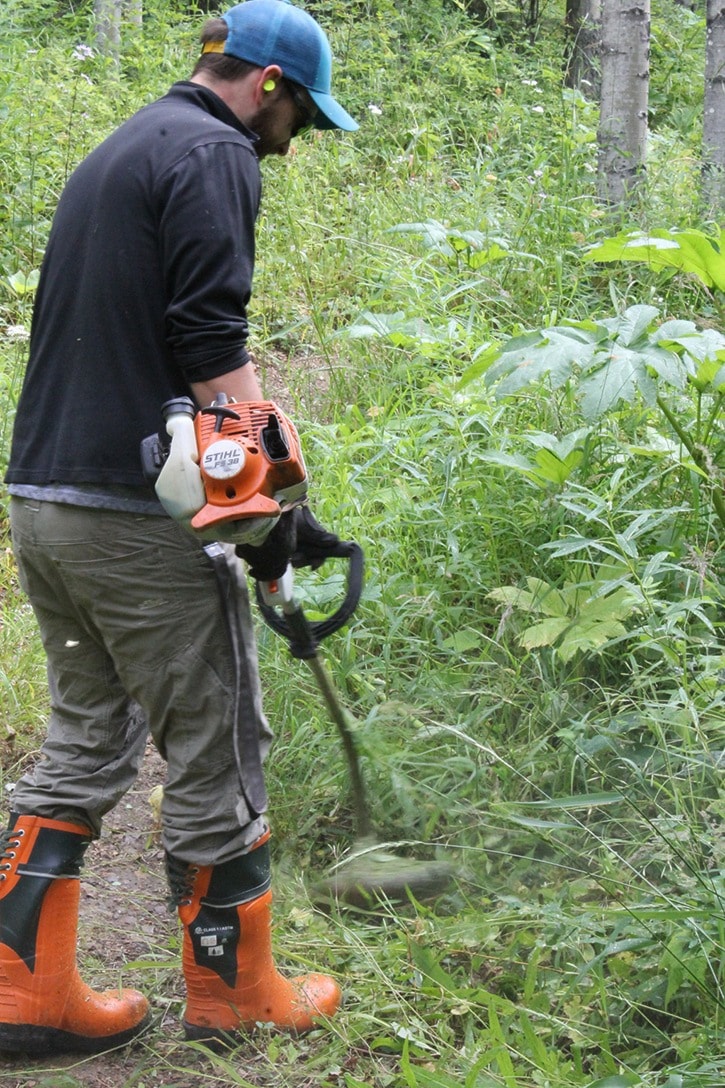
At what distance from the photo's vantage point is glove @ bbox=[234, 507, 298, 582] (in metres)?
2.38

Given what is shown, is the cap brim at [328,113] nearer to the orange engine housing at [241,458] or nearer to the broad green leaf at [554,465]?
the orange engine housing at [241,458]

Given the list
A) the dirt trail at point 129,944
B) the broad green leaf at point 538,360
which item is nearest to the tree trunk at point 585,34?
the broad green leaf at point 538,360

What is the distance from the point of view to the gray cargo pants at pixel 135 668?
236 centimetres

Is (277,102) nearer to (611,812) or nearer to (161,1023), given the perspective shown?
(611,812)

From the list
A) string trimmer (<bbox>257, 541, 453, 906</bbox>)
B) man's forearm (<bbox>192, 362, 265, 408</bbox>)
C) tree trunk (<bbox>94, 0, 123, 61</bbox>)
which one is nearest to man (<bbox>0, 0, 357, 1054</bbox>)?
man's forearm (<bbox>192, 362, 265, 408</bbox>)

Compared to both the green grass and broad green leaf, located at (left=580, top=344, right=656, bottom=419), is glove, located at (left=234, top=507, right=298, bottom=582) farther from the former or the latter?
broad green leaf, located at (left=580, top=344, right=656, bottom=419)

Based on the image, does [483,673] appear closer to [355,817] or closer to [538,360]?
[355,817]

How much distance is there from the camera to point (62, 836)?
2504 mm

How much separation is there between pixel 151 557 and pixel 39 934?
86 centimetres

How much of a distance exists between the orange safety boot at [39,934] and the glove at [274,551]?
2.28ft

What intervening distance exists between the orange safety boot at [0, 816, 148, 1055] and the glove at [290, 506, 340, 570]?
76cm

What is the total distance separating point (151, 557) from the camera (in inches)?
92.6

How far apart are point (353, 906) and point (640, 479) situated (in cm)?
156

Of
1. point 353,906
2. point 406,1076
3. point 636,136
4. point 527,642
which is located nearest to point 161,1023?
point 353,906
